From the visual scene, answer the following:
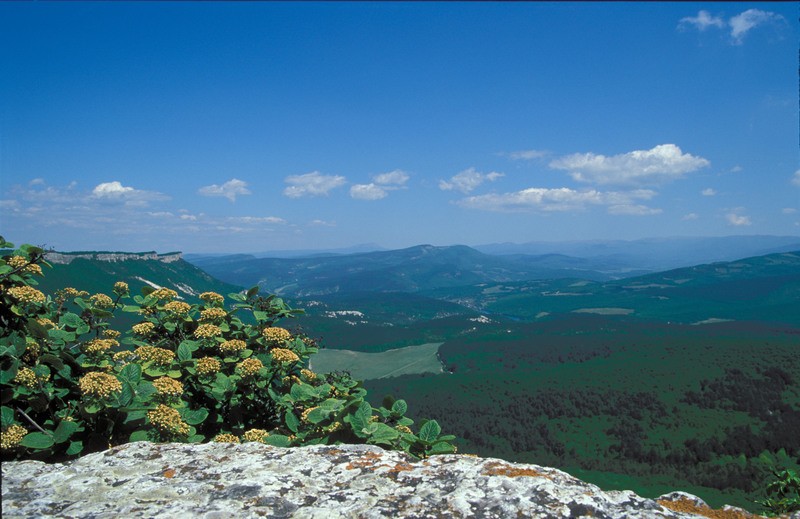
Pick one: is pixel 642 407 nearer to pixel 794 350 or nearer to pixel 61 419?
pixel 794 350

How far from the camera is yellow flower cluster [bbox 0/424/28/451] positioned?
4.04 m

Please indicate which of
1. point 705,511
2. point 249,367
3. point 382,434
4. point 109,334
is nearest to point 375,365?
point 109,334

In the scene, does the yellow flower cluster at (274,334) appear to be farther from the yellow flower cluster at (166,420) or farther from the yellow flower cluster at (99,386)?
the yellow flower cluster at (99,386)

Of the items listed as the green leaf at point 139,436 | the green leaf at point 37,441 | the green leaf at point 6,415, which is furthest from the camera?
the green leaf at point 139,436

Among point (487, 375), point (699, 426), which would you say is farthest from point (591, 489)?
point (487, 375)

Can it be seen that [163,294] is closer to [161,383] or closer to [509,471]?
[161,383]

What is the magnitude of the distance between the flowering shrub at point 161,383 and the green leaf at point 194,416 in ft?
0.04

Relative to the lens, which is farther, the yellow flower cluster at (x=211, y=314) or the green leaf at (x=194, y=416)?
the yellow flower cluster at (x=211, y=314)

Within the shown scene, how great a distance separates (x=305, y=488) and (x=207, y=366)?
8.86ft

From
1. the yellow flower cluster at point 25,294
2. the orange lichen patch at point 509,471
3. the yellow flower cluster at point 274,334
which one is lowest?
the orange lichen patch at point 509,471

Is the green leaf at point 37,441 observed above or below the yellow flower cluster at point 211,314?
below

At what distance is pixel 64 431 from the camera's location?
4316mm

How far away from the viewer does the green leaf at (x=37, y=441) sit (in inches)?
159

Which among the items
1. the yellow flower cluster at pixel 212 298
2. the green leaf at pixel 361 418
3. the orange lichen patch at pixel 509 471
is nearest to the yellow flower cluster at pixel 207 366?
the yellow flower cluster at pixel 212 298
